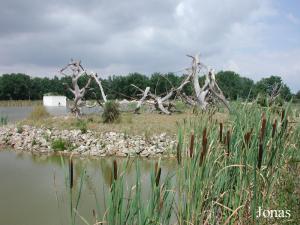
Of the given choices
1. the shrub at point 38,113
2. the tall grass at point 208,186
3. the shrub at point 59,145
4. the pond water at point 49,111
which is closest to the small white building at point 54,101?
the pond water at point 49,111

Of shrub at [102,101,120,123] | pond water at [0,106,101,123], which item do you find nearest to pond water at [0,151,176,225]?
shrub at [102,101,120,123]

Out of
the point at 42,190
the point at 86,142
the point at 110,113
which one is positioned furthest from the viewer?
the point at 110,113

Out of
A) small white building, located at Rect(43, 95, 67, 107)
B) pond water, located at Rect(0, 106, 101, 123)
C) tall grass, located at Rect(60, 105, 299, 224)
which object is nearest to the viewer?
tall grass, located at Rect(60, 105, 299, 224)

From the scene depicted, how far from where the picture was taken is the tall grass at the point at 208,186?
2225 mm

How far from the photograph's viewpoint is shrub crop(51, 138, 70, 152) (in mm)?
11113

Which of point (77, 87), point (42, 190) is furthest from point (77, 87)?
point (42, 190)

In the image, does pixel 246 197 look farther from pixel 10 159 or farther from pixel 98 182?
pixel 10 159

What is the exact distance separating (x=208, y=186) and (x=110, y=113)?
1074cm

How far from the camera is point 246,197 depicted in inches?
102

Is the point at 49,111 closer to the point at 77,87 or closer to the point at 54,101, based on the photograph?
the point at 77,87

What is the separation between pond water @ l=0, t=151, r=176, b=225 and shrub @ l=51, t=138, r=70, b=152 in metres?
1.22

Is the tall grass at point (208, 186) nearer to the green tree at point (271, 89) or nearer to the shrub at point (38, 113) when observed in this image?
the green tree at point (271, 89)

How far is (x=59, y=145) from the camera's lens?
1114cm

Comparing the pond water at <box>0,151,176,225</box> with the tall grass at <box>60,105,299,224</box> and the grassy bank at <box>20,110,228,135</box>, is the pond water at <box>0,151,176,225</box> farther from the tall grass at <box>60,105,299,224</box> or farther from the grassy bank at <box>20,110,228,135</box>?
the grassy bank at <box>20,110,228,135</box>
